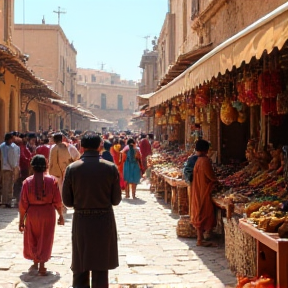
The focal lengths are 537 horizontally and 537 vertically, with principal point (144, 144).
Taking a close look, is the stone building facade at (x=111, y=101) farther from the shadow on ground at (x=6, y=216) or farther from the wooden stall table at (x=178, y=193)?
the wooden stall table at (x=178, y=193)

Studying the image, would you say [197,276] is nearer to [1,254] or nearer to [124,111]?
[1,254]

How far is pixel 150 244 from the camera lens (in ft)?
27.0

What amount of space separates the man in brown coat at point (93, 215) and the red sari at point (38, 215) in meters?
1.37

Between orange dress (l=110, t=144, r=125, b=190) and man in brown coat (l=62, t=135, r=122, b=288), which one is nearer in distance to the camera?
man in brown coat (l=62, t=135, r=122, b=288)

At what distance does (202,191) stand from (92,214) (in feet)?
10.9

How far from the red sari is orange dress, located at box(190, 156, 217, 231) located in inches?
93.3

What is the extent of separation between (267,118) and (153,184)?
6.78 m

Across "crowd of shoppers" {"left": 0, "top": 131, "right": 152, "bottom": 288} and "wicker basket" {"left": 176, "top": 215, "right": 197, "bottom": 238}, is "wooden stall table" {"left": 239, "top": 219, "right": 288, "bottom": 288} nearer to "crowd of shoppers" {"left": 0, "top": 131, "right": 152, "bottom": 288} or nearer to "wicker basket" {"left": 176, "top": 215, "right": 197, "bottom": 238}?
"crowd of shoppers" {"left": 0, "top": 131, "right": 152, "bottom": 288}

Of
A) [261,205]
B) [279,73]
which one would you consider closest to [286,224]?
[261,205]

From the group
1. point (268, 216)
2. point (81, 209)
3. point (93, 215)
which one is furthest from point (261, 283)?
point (81, 209)

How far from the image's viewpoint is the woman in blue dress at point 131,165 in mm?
13781

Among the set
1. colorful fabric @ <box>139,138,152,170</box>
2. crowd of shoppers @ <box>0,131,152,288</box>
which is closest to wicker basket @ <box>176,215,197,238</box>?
crowd of shoppers @ <box>0,131,152,288</box>

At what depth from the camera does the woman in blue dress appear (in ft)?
45.2

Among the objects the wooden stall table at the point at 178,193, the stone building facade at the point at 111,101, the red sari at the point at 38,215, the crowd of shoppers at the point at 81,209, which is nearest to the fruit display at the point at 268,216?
the crowd of shoppers at the point at 81,209
